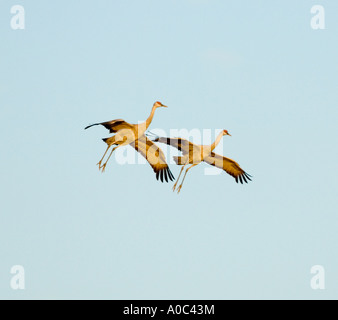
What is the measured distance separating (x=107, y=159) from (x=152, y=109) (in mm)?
2998

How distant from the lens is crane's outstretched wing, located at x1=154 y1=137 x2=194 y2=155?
51562 mm

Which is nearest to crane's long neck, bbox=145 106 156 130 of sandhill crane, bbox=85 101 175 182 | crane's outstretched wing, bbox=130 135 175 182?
sandhill crane, bbox=85 101 175 182

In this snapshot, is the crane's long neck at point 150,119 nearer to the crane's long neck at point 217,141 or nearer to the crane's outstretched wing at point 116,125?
the crane's outstretched wing at point 116,125

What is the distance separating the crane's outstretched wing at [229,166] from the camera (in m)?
55.5

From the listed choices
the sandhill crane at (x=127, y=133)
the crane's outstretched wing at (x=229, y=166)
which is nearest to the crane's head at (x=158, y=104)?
the sandhill crane at (x=127, y=133)

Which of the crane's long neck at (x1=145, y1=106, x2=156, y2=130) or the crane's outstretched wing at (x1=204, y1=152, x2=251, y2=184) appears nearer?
the crane's long neck at (x1=145, y1=106, x2=156, y2=130)

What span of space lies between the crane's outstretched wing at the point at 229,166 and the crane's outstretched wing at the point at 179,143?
325cm

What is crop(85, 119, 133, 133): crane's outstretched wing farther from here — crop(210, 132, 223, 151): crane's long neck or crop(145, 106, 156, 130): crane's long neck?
crop(210, 132, 223, 151): crane's long neck

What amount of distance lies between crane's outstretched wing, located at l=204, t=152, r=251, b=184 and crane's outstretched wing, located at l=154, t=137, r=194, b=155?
325 centimetres

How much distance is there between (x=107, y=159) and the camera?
5031 cm
